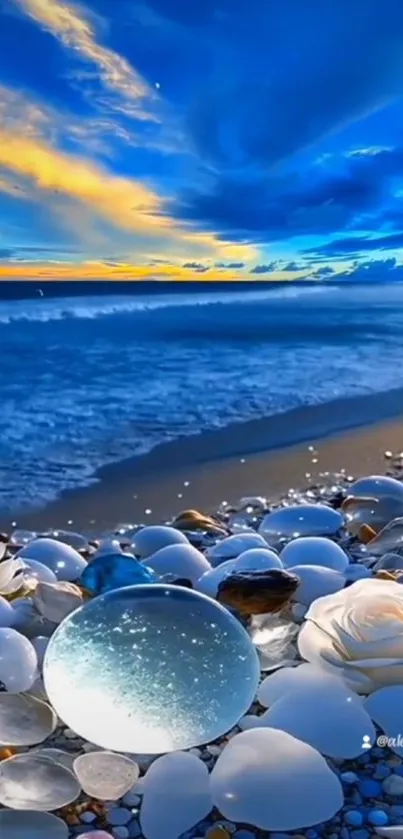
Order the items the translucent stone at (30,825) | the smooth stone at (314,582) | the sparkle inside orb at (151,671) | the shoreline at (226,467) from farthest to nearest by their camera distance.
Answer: the shoreline at (226,467) < the smooth stone at (314,582) < the sparkle inside orb at (151,671) < the translucent stone at (30,825)

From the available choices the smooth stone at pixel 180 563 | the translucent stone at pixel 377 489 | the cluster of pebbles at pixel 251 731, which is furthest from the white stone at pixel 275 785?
the translucent stone at pixel 377 489

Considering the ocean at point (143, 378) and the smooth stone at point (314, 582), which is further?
the ocean at point (143, 378)

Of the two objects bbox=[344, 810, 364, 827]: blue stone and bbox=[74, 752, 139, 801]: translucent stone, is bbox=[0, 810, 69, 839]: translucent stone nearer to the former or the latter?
bbox=[74, 752, 139, 801]: translucent stone

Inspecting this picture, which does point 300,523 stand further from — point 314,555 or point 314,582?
point 314,582

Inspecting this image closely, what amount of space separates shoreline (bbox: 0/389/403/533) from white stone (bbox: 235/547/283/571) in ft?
3.11

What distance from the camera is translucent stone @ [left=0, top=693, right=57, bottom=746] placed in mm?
1073

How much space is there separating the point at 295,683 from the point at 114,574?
478 millimetres

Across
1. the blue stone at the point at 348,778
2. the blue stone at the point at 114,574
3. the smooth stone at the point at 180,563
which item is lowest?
the blue stone at the point at 348,778

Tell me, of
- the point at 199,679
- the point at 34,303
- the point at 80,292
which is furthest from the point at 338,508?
the point at 80,292

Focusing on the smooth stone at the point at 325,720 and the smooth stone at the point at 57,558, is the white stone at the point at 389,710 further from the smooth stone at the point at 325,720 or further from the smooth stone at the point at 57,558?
the smooth stone at the point at 57,558

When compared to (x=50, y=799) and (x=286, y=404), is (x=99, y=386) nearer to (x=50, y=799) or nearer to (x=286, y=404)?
(x=286, y=404)

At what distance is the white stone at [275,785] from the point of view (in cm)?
91

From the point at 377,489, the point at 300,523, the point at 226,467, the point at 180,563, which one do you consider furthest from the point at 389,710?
the point at 226,467

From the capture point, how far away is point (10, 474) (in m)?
3.18
